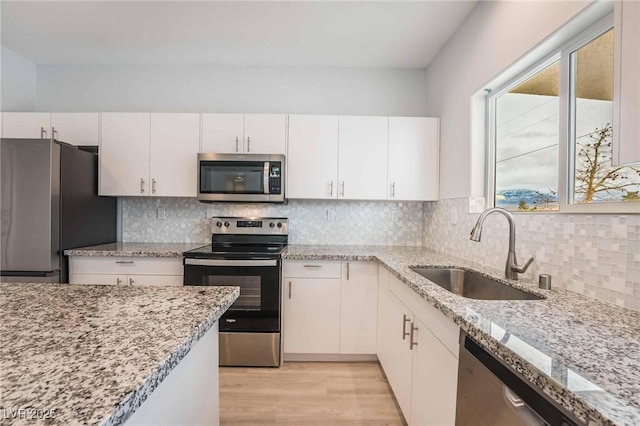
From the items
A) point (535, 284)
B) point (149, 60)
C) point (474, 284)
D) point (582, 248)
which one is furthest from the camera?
point (149, 60)

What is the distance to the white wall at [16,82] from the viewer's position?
2719 mm

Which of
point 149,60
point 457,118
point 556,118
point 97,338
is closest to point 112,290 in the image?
point 97,338

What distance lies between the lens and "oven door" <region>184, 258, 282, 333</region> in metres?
2.30

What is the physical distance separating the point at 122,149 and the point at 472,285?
2974 mm

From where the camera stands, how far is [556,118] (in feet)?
5.05

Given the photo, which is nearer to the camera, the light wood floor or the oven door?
the light wood floor

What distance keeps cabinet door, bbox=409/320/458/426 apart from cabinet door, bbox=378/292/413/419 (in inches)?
3.9

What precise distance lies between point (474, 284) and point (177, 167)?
2.49 metres

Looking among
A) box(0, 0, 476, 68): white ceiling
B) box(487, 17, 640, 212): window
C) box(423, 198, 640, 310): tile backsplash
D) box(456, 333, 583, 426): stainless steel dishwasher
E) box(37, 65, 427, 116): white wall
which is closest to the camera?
box(456, 333, 583, 426): stainless steel dishwasher

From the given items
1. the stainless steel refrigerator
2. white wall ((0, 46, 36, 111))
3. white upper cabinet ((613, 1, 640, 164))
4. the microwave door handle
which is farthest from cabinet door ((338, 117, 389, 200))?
white wall ((0, 46, 36, 111))

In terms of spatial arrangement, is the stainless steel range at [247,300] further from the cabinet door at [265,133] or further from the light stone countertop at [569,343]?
the light stone countertop at [569,343]

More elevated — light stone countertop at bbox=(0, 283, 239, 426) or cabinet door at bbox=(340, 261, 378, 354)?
light stone countertop at bbox=(0, 283, 239, 426)

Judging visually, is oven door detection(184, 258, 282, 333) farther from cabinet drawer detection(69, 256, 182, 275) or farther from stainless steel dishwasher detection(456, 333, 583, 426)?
stainless steel dishwasher detection(456, 333, 583, 426)

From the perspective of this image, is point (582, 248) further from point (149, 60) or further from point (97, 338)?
point (149, 60)
